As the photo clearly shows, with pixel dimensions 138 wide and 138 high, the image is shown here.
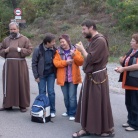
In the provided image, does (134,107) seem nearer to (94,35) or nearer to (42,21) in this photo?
(94,35)

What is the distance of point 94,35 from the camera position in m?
6.25

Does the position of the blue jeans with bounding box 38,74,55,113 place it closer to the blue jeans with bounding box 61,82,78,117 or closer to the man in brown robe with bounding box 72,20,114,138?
the blue jeans with bounding box 61,82,78,117

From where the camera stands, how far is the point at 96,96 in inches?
247

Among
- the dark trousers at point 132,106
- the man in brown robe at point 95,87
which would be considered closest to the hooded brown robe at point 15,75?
the man in brown robe at point 95,87

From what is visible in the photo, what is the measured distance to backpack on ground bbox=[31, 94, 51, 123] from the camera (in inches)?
291

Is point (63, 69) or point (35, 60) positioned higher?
point (35, 60)

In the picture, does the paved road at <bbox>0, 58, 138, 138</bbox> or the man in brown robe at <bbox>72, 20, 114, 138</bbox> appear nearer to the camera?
the man in brown robe at <bbox>72, 20, 114, 138</bbox>

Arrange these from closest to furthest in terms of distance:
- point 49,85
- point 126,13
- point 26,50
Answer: point 49,85 → point 26,50 → point 126,13

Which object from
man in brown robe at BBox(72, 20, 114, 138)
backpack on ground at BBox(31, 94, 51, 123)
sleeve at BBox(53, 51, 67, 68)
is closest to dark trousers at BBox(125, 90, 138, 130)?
man in brown robe at BBox(72, 20, 114, 138)

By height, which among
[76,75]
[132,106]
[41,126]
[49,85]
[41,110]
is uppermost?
[76,75]

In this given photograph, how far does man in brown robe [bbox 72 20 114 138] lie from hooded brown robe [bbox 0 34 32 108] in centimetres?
225

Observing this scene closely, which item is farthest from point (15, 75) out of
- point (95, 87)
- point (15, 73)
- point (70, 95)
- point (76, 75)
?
point (95, 87)

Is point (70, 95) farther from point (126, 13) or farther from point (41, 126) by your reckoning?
point (126, 13)

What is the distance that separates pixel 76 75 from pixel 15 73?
5.28ft
